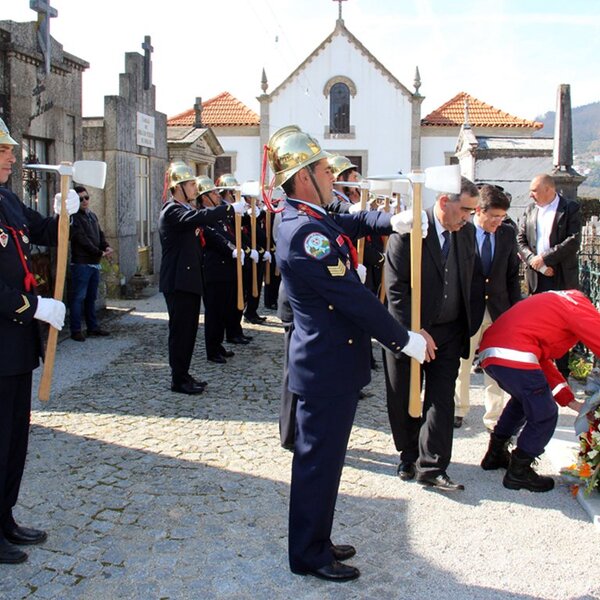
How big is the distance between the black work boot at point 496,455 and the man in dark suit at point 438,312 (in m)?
0.49

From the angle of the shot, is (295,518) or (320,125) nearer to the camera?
(295,518)

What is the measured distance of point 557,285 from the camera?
6.90 m

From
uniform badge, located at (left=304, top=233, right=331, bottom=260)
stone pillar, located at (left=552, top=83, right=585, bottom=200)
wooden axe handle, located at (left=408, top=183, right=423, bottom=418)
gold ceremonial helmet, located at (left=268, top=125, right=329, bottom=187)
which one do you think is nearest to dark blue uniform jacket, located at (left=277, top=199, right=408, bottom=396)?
uniform badge, located at (left=304, top=233, right=331, bottom=260)

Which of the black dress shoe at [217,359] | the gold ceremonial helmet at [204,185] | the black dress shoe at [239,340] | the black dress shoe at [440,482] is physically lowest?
the black dress shoe at [440,482]

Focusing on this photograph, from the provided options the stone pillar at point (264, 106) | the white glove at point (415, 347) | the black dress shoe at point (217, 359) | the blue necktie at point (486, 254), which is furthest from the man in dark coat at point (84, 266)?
the stone pillar at point (264, 106)

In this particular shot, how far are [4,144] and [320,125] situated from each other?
2837 cm

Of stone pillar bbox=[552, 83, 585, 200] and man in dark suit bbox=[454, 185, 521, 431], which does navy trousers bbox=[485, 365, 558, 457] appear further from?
stone pillar bbox=[552, 83, 585, 200]

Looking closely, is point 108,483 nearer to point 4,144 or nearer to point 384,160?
point 4,144

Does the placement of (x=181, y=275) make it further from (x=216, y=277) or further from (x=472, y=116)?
(x=472, y=116)

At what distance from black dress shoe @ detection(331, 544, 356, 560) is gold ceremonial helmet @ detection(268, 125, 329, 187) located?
179cm

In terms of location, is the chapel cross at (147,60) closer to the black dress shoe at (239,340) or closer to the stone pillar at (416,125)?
the black dress shoe at (239,340)

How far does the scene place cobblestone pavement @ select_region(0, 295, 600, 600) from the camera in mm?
3322

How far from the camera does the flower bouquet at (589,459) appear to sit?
4.13m

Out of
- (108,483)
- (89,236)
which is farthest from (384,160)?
(108,483)
